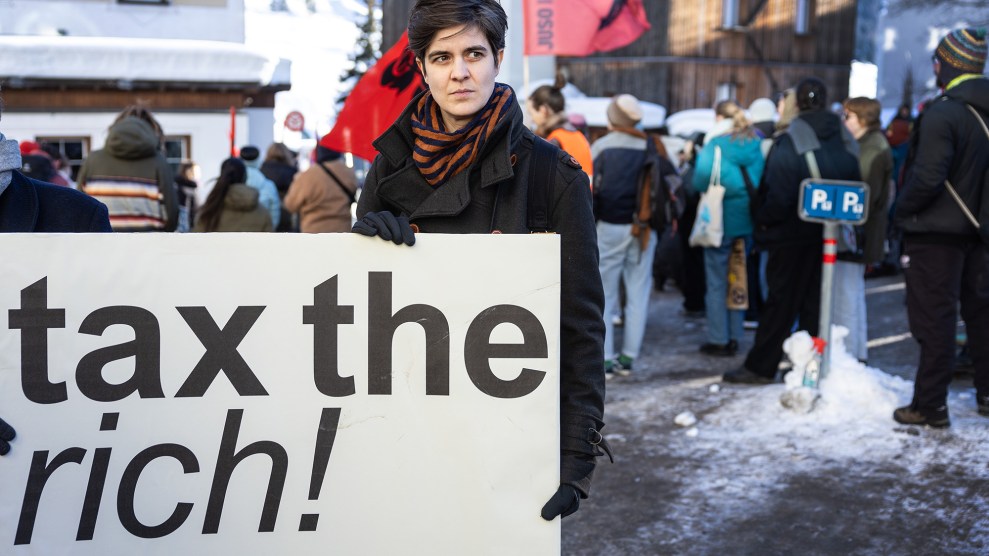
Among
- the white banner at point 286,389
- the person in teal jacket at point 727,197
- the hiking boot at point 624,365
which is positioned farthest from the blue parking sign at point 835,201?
the white banner at point 286,389

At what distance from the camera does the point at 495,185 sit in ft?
8.55

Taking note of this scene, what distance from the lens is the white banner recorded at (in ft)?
7.73

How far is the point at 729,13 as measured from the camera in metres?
31.1

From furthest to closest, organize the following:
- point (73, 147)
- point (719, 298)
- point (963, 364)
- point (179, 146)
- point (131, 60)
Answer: point (179, 146) → point (73, 147) → point (131, 60) → point (719, 298) → point (963, 364)

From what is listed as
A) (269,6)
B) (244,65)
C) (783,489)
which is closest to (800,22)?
(244,65)

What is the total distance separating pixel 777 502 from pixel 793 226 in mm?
2808

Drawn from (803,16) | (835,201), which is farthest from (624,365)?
(803,16)

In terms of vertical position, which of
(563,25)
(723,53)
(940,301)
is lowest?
(940,301)

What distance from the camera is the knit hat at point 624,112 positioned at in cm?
799

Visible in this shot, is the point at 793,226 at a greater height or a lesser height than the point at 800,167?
lesser

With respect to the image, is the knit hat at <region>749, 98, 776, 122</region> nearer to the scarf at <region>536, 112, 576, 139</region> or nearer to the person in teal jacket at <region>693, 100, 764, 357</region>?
the person in teal jacket at <region>693, 100, 764, 357</region>

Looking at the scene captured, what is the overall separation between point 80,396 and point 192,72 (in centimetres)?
1637

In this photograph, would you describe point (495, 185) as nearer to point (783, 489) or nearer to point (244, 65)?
point (783, 489)

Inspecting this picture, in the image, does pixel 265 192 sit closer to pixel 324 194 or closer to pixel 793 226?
pixel 324 194
